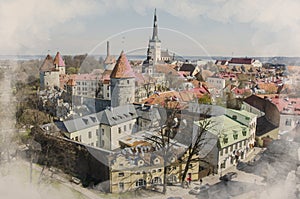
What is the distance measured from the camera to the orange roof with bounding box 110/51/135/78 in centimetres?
324

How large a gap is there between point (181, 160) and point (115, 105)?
1.06 meters

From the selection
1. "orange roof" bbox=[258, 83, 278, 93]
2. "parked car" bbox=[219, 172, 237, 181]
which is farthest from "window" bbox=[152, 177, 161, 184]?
"orange roof" bbox=[258, 83, 278, 93]

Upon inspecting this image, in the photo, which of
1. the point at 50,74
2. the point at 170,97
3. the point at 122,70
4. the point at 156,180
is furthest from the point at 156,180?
the point at 50,74

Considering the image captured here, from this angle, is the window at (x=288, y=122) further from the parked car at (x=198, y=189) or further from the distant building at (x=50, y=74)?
the distant building at (x=50, y=74)

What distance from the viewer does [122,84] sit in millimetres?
3371

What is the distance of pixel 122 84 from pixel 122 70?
0.18 meters

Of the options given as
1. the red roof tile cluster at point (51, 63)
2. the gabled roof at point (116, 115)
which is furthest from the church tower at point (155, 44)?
the red roof tile cluster at point (51, 63)

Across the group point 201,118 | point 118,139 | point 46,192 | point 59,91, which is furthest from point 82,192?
point 59,91

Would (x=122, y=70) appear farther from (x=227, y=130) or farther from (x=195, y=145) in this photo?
(x=227, y=130)

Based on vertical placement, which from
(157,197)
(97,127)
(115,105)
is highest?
(115,105)

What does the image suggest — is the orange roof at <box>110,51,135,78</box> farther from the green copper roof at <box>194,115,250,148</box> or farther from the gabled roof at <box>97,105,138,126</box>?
the green copper roof at <box>194,115,250,148</box>

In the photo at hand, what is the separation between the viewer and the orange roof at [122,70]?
10.6ft

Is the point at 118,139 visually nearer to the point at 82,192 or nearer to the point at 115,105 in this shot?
the point at 115,105

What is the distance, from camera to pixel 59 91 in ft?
13.7
